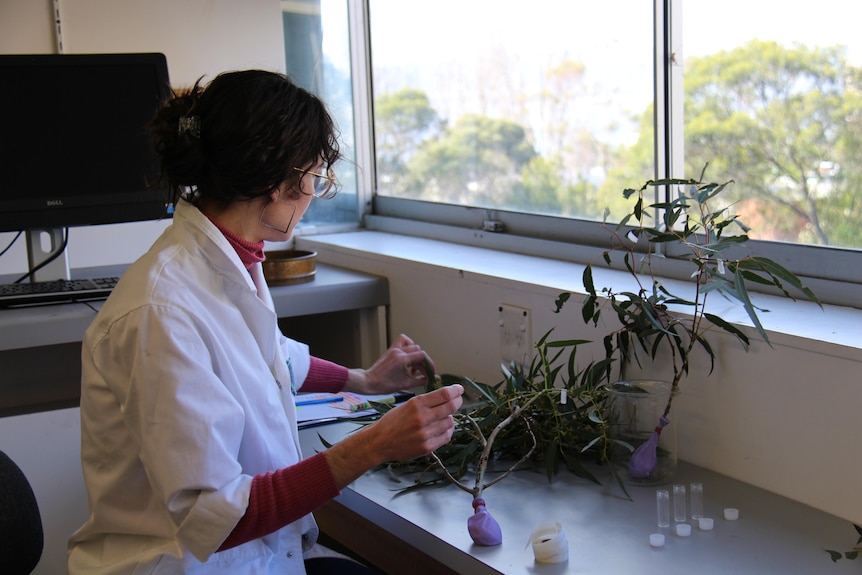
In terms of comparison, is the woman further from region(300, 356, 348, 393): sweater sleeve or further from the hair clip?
region(300, 356, 348, 393): sweater sleeve

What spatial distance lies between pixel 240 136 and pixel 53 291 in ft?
3.58

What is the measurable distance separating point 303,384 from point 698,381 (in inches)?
30.7

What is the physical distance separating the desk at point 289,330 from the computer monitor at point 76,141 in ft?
0.79

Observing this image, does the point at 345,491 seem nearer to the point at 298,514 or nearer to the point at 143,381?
the point at 298,514

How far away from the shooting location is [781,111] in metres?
1.91

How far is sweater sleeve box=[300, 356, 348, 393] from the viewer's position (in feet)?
6.26

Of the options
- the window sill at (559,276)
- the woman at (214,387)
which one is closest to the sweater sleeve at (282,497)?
the woman at (214,387)

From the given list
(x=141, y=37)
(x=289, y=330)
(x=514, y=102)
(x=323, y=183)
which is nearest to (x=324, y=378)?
(x=323, y=183)

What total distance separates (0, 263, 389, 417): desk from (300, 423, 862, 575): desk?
82 centimetres

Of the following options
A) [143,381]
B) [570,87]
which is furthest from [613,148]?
[143,381]

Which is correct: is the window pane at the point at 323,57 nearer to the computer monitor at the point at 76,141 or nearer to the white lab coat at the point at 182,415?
the computer monitor at the point at 76,141

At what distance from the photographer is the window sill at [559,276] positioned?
4.56 ft

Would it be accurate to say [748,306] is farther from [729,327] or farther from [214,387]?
[214,387]

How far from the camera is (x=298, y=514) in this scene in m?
1.26
